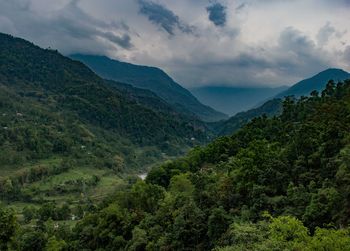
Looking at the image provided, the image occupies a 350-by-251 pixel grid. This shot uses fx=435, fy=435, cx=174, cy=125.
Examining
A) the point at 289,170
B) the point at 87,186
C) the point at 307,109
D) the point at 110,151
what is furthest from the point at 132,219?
the point at 110,151

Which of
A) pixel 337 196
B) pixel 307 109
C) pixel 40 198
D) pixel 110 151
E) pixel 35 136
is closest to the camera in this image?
pixel 337 196

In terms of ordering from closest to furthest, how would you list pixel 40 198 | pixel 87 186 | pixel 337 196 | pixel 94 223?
pixel 337 196 < pixel 94 223 < pixel 40 198 < pixel 87 186

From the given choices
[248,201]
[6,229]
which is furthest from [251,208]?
[6,229]

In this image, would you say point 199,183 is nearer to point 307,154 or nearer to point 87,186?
point 307,154

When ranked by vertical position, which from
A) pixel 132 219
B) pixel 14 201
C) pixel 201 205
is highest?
pixel 201 205

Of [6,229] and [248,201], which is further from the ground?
[248,201]

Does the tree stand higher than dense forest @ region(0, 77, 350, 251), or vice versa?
dense forest @ region(0, 77, 350, 251)

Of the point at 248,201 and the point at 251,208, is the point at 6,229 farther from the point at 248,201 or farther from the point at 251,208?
the point at 251,208

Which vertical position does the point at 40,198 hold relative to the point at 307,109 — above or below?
below
